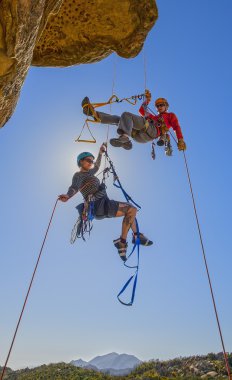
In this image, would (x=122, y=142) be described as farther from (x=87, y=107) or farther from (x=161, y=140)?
(x=161, y=140)

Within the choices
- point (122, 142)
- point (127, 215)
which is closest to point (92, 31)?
point (122, 142)

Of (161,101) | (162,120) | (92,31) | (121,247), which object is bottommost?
(121,247)

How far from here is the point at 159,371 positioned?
1631cm

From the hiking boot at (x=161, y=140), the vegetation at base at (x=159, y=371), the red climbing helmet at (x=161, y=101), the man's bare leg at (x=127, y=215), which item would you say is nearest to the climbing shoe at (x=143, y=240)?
the man's bare leg at (x=127, y=215)

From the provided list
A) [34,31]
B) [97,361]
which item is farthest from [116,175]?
[97,361]

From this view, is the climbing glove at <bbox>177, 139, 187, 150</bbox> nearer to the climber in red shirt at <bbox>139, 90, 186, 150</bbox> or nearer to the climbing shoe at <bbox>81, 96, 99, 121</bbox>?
the climber in red shirt at <bbox>139, 90, 186, 150</bbox>

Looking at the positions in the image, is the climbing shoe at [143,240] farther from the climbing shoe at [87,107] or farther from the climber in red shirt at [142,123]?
the climbing shoe at [87,107]

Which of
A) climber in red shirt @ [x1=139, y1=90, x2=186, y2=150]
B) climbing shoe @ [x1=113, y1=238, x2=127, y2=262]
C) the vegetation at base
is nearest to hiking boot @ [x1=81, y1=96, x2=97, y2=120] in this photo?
climber in red shirt @ [x1=139, y1=90, x2=186, y2=150]

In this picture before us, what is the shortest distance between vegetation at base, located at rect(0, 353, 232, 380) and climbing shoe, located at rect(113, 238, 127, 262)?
922cm

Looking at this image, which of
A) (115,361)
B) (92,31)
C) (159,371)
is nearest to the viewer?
(92,31)

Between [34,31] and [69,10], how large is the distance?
8.96 ft

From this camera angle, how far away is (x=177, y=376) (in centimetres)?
1496

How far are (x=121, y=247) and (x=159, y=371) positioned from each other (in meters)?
11.6

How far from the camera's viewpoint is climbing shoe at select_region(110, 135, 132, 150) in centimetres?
712
